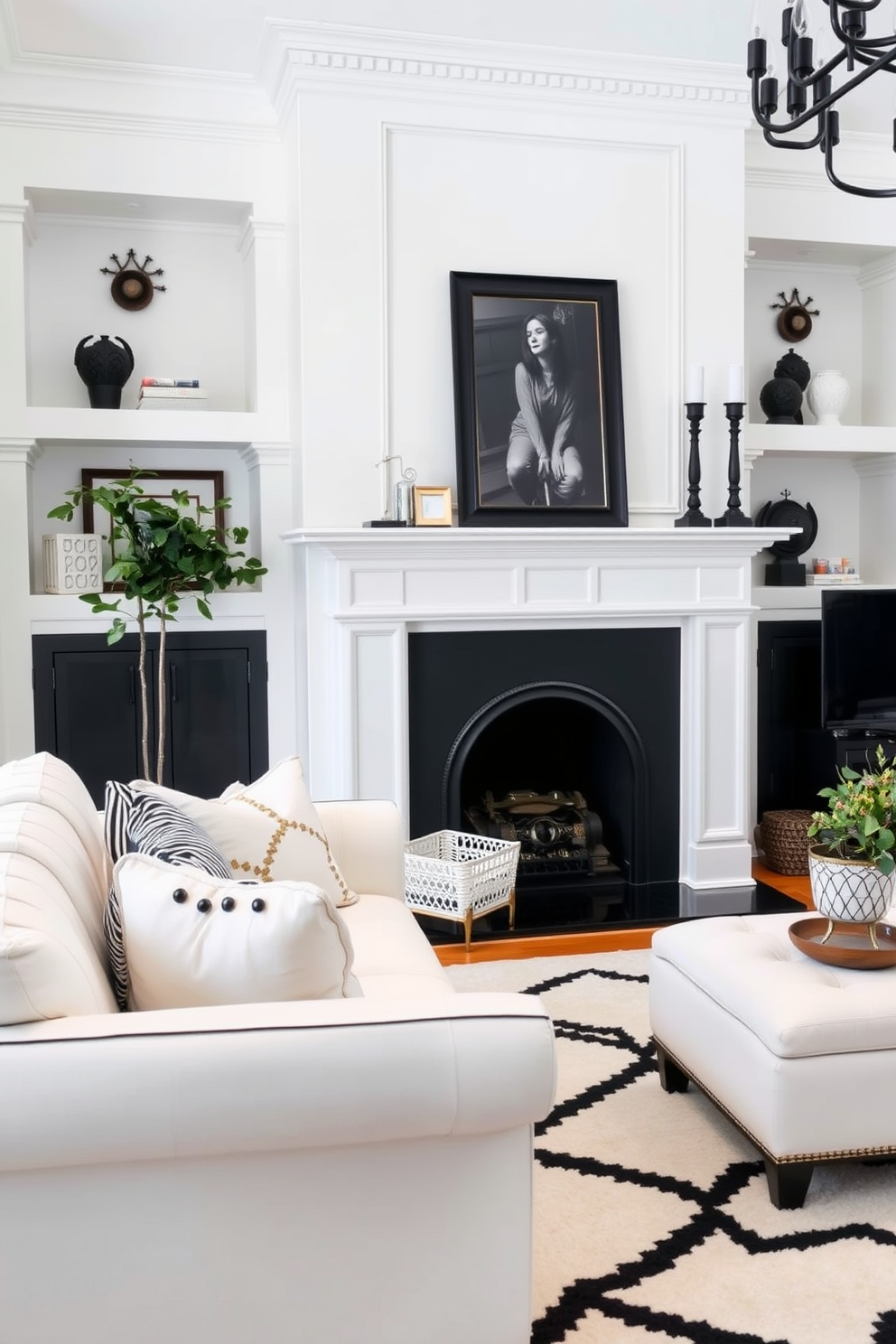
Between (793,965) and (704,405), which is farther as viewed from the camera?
(704,405)

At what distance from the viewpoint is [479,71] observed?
4211mm

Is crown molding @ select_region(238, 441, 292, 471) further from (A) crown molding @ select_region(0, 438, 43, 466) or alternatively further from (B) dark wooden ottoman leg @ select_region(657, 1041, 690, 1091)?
(B) dark wooden ottoman leg @ select_region(657, 1041, 690, 1091)

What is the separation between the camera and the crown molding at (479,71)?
406 centimetres

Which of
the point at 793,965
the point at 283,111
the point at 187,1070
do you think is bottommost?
the point at 793,965

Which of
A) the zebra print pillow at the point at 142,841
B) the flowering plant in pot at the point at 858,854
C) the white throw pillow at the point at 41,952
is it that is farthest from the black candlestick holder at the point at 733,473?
Result: the white throw pillow at the point at 41,952

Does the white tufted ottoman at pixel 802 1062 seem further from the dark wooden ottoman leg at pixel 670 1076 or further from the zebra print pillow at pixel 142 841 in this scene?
the zebra print pillow at pixel 142 841

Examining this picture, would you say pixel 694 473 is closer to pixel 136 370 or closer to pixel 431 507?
pixel 431 507

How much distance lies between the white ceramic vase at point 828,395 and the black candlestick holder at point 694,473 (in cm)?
101

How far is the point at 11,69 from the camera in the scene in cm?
418

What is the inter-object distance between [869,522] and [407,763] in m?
2.62

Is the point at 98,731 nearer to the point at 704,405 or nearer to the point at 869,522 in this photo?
the point at 704,405

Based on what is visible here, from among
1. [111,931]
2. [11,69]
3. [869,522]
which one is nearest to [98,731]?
[11,69]

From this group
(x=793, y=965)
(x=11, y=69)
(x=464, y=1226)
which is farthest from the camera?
(x=11, y=69)

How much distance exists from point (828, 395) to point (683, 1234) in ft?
12.8
